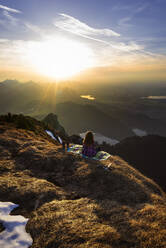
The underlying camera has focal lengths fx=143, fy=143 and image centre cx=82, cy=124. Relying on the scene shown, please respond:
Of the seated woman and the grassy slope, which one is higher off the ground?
the seated woman

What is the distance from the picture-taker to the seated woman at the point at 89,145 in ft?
42.9

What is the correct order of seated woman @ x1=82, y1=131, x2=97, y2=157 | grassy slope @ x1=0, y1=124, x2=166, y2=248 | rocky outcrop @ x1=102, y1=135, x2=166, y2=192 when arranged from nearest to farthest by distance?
1. grassy slope @ x1=0, y1=124, x2=166, y2=248
2. seated woman @ x1=82, y1=131, x2=97, y2=157
3. rocky outcrop @ x1=102, y1=135, x2=166, y2=192

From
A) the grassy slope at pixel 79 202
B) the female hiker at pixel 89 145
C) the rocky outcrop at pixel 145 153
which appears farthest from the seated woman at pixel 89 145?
the rocky outcrop at pixel 145 153

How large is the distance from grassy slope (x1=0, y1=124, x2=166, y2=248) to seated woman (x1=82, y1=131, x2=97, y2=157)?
0.88 metres

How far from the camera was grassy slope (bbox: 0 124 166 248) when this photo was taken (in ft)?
17.1

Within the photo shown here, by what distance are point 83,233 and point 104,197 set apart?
3.26 metres

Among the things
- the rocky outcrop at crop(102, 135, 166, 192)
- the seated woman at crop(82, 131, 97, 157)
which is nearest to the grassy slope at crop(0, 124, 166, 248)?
the seated woman at crop(82, 131, 97, 157)

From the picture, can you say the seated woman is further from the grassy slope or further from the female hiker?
the grassy slope

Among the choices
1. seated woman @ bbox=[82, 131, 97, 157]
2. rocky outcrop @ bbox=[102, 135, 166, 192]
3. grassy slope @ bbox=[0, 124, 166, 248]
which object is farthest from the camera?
rocky outcrop @ bbox=[102, 135, 166, 192]

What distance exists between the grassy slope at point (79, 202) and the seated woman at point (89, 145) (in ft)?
2.89

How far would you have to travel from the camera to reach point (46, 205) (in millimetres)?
7016

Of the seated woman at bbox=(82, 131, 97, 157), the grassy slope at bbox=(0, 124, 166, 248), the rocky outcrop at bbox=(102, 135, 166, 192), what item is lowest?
the rocky outcrop at bbox=(102, 135, 166, 192)

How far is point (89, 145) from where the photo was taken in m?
13.2

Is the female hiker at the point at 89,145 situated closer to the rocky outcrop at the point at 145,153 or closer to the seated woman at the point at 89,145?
the seated woman at the point at 89,145
